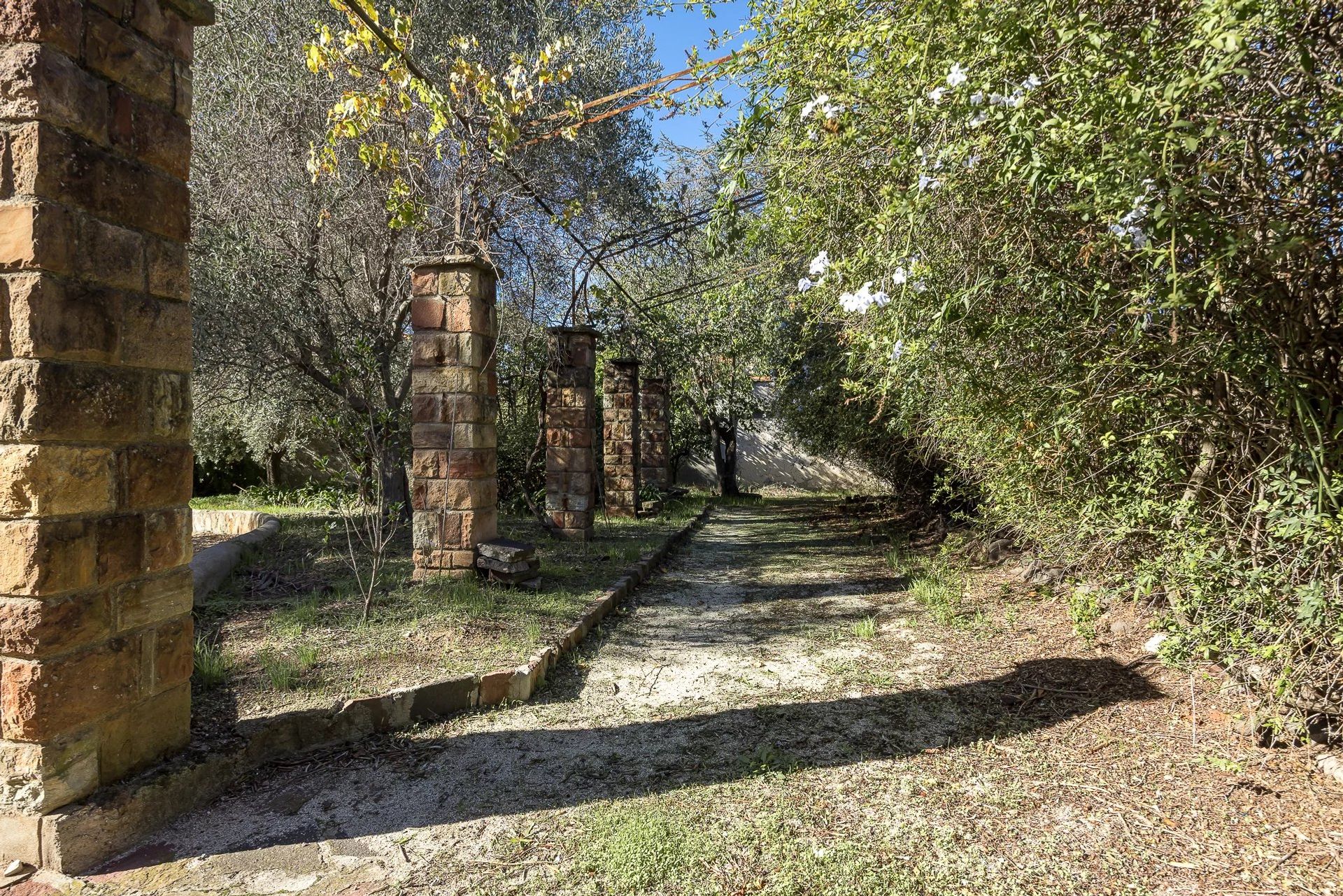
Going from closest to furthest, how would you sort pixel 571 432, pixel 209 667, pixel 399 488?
pixel 209 667 < pixel 571 432 < pixel 399 488

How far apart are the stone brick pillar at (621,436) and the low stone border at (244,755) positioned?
7.41 metres

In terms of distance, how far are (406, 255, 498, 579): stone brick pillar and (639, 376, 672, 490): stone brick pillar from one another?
932 centimetres

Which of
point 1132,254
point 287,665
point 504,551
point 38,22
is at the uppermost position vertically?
point 38,22

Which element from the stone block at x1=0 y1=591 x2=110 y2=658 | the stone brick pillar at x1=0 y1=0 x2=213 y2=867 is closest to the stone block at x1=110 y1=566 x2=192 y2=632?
the stone brick pillar at x1=0 y1=0 x2=213 y2=867

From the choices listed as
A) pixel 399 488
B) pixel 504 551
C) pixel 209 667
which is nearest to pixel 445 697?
pixel 209 667

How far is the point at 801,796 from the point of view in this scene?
328cm

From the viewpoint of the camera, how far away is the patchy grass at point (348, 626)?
163 inches

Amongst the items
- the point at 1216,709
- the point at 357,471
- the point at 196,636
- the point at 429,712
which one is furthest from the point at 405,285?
the point at 1216,709

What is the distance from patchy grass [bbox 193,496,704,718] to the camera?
13.6 feet

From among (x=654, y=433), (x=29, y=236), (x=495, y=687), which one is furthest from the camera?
(x=654, y=433)

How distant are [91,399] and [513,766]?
7.71 ft

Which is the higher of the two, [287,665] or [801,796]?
[287,665]

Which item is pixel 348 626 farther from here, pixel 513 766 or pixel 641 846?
pixel 641 846

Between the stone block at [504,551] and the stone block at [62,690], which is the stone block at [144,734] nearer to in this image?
the stone block at [62,690]
